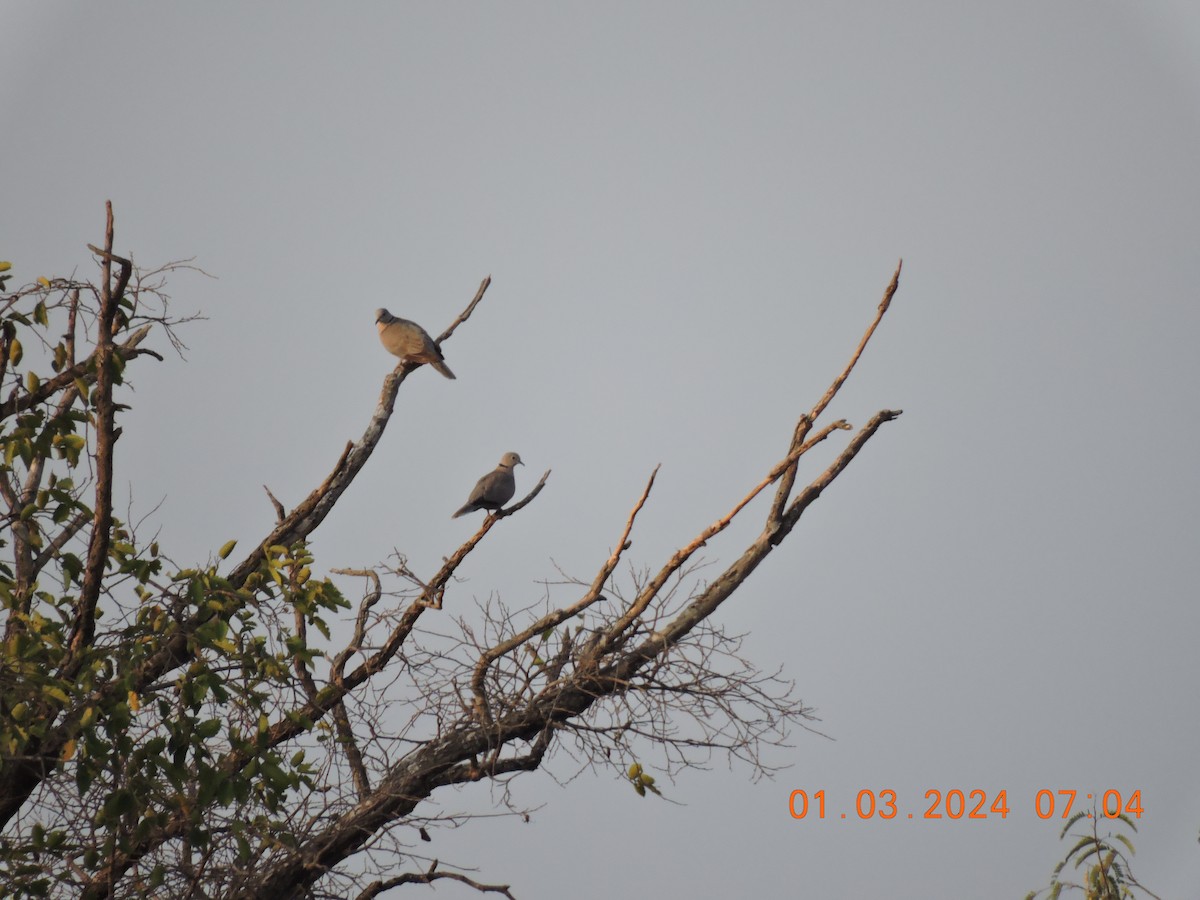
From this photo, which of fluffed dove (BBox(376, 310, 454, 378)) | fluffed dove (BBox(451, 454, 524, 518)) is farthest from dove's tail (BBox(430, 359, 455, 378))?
fluffed dove (BBox(451, 454, 524, 518))

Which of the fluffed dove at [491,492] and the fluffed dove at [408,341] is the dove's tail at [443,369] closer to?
the fluffed dove at [408,341]

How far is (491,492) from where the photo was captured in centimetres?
1031

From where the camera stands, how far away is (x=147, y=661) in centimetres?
481

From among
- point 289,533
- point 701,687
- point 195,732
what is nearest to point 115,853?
point 195,732

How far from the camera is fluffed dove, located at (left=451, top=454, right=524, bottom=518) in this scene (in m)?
10.3

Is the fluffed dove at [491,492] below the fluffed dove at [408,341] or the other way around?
below

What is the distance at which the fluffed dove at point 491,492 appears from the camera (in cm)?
1033

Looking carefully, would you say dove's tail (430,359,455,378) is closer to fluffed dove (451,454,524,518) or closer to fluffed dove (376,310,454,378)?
fluffed dove (376,310,454,378)

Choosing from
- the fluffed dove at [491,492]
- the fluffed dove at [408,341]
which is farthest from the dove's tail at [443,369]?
the fluffed dove at [491,492]

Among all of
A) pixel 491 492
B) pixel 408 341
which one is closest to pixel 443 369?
pixel 408 341

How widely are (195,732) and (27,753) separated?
80cm

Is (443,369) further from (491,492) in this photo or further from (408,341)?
(491,492)

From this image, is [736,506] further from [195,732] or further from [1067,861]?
[1067,861]

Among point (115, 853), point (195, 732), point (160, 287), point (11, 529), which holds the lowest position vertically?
point (115, 853)
